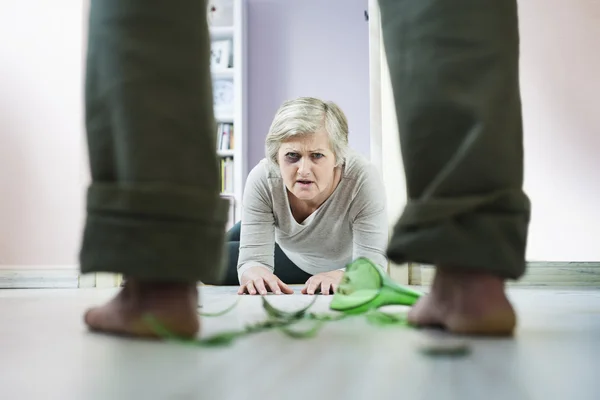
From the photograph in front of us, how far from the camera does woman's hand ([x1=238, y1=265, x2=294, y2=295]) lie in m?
1.71

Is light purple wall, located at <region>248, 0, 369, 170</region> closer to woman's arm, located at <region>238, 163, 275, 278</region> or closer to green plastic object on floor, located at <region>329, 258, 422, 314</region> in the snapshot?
woman's arm, located at <region>238, 163, 275, 278</region>

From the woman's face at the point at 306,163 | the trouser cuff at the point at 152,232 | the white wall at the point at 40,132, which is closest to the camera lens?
the trouser cuff at the point at 152,232

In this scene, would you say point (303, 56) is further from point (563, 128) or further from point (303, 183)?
point (303, 183)

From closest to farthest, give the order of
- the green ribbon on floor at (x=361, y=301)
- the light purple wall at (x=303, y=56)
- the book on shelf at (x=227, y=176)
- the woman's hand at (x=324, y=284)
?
the green ribbon on floor at (x=361, y=301) → the woman's hand at (x=324, y=284) → the book on shelf at (x=227, y=176) → the light purple wall at (x=303, y=56)

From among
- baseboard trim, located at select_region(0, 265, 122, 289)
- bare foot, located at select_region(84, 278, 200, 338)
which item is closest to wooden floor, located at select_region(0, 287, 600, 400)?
bare foot, located at select_region(84, 278, 200, 338)

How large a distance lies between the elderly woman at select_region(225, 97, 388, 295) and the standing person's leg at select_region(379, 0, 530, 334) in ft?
3.74

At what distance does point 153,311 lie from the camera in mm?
576

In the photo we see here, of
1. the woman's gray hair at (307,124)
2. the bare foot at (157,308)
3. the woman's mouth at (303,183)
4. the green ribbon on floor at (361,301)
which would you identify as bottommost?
the green ribbon on floor at (361,301)

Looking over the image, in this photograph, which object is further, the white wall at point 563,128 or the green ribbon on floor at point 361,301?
the white wall at point 563,128

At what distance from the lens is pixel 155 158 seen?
0.55m

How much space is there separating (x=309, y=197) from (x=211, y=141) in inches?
51.1

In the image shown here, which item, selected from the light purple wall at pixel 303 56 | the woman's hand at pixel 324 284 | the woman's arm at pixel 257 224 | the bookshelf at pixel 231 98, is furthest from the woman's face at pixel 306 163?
the light purple wall at pixel 303 56

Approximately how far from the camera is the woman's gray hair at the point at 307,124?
1840mm

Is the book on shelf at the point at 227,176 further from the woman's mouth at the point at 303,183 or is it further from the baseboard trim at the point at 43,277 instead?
the woman's mouth at the point at 303,183
